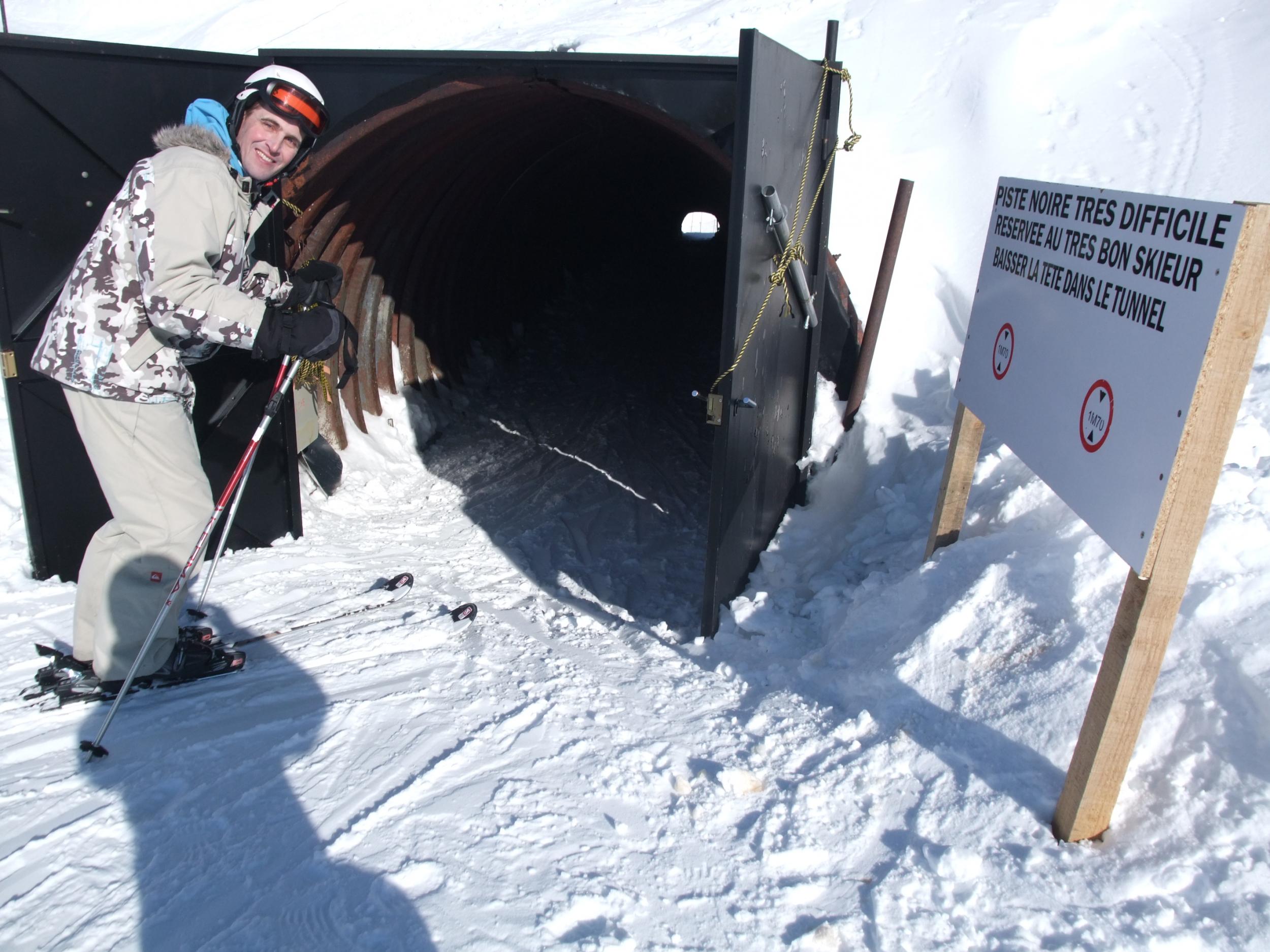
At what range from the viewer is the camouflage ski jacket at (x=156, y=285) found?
315 cm

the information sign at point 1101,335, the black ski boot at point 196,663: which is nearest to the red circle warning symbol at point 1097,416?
the information sign at point 1101,335

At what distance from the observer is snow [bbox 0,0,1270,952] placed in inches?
93.1

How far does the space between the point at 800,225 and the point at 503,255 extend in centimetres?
462

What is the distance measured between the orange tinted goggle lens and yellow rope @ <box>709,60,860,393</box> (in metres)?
1.78

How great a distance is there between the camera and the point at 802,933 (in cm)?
233

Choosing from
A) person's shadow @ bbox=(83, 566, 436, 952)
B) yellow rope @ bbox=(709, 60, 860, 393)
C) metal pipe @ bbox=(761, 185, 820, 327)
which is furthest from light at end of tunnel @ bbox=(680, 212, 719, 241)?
person's shadow @ bbox=(83, 566, 436, 952)

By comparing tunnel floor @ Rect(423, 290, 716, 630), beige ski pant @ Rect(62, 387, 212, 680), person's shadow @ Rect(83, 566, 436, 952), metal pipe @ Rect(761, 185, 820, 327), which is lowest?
tunnel floor @ Rect(423, 290, 716, 630)

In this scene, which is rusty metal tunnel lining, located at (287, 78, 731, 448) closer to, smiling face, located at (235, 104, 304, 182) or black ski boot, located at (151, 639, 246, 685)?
smiling face, located at (235, 104, 304, 182)

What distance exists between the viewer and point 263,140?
3.42 m

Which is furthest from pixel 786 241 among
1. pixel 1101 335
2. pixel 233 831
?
pixel 233 831

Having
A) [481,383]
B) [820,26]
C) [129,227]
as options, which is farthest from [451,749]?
[820,26]

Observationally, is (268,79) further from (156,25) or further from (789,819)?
(156,25)

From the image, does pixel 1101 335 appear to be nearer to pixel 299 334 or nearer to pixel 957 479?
pixel 957 479

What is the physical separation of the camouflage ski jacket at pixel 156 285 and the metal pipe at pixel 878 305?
3184mm
